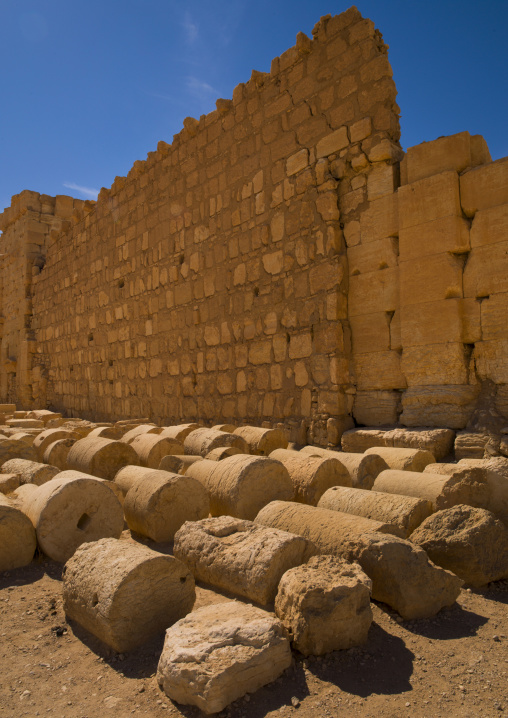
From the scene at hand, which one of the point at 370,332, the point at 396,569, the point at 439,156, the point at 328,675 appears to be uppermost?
the point at 439,156

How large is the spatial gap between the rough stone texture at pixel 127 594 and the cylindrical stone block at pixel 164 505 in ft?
3.48

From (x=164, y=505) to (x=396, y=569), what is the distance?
6.32ft

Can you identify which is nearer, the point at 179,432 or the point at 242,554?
the point at 242,554

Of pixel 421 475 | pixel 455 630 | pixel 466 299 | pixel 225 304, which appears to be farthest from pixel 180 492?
pixel 225 304

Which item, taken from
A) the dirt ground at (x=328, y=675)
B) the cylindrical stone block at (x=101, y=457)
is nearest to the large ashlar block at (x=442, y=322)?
the dirt ground at (x=328, y=675)

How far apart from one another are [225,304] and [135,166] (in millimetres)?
4483

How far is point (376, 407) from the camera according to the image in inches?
240

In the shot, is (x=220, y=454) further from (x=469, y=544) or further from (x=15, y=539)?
(x=469, y=544)

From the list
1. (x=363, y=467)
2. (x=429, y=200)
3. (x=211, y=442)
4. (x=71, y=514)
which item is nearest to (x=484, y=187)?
(x=429, y=200)

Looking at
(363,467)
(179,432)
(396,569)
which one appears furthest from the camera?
(179,432)

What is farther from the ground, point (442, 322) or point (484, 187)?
point (484, 187)

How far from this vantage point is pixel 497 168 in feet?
16.8

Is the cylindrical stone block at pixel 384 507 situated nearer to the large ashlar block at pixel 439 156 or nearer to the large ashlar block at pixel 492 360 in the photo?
the large ashlar block at pixel 492 360

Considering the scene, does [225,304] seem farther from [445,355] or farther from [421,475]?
[421,475]
